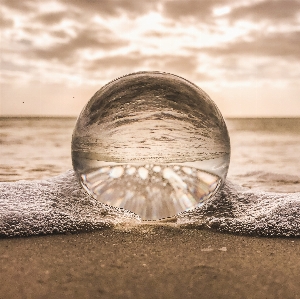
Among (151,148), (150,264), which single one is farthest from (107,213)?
(150,264)

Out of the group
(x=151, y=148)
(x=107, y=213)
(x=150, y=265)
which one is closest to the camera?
(x=150, y=265)

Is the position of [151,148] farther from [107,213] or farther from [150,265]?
[150,265]

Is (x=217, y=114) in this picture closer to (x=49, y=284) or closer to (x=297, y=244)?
(x=297, y=244)

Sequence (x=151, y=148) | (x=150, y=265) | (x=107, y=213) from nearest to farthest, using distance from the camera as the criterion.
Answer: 1. (x=150, y=265)
2. (x=151, y=148)
3. (x=107, y=213)

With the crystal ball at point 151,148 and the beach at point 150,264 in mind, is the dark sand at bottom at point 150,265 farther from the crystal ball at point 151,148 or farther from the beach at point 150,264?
the crystal ball at point 151,148

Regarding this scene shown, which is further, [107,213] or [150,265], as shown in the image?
[107,213]

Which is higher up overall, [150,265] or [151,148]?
[151,148]

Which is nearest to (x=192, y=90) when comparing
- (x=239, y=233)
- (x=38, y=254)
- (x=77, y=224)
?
(x=239, y=233)

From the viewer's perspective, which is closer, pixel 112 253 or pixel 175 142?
pixel 112 253
